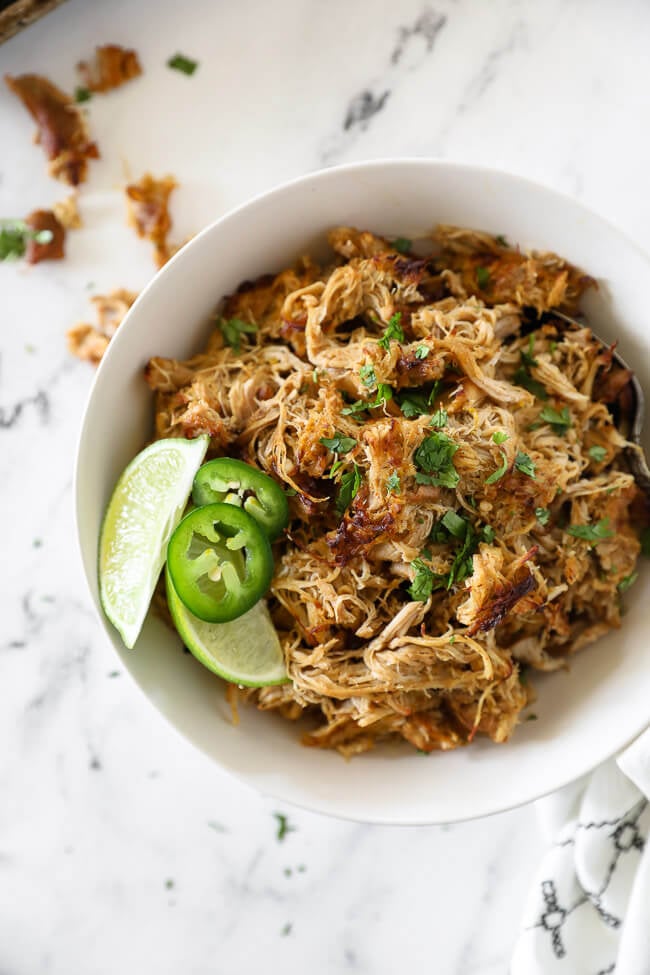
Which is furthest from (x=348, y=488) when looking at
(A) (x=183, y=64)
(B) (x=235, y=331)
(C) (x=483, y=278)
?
(A) (x=183, y=64)

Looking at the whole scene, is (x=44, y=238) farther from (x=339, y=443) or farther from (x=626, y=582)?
(x=626, y=582)

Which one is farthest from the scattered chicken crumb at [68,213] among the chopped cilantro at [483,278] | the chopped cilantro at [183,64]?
the chopped cilantro at [483,278]

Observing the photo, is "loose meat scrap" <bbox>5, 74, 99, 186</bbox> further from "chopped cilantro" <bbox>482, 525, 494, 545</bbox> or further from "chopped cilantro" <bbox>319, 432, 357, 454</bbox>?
"chopped cilantro" <bbox>482, 525, 494, 545</bbox>

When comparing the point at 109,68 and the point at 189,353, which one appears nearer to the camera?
the point at 189,353

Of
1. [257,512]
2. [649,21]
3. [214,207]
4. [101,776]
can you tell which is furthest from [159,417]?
[649,21]

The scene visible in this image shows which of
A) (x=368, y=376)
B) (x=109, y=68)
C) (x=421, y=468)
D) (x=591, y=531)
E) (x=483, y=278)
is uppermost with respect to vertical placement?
(x=109, y=68)

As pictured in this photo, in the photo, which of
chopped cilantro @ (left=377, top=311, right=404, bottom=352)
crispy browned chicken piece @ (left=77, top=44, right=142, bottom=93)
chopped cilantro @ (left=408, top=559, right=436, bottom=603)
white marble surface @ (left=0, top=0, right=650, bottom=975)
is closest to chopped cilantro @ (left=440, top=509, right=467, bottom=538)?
chopped cilantro @ (left=408, top=559, right=436, bottom=603)

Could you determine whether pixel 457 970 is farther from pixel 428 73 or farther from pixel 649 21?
pixel 649 21
